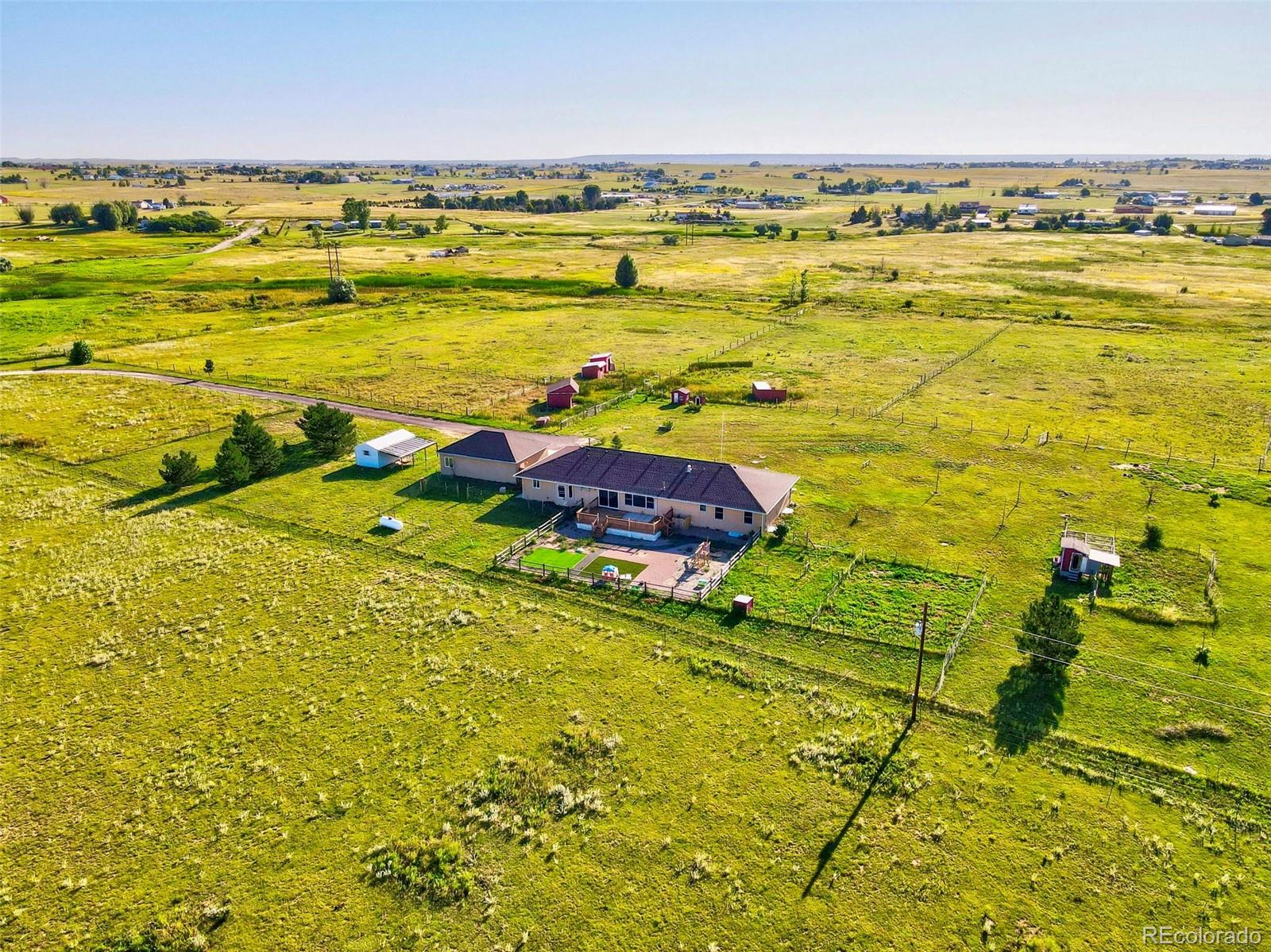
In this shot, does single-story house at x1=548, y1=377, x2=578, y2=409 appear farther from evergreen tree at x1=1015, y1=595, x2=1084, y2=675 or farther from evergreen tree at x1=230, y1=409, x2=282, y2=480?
evergreen tree at x1=1015, y1=595, x2=1084, y2=675

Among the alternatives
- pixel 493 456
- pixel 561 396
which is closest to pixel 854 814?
pixel 493 456

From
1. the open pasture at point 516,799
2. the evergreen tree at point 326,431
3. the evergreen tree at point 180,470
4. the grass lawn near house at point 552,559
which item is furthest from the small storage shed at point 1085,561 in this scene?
the evergreen tree at point 180,470

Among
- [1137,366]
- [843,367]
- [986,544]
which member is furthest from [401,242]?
[986,544]

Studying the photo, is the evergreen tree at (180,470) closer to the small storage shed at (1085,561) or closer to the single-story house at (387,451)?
the single-story house at (387,451)

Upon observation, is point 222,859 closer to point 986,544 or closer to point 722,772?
point 722,772

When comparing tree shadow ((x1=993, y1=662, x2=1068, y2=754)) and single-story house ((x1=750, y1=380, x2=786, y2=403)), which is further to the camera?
single-story house ((x1=750, y1=380, x2=786, y2=403))

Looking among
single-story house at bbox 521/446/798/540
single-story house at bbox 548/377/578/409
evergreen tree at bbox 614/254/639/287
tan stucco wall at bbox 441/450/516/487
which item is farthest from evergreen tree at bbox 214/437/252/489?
evergreen tree at bbox 614/254/639/287
